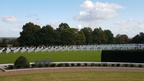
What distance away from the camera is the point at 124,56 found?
899 inches

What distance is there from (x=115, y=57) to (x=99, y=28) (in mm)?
56351

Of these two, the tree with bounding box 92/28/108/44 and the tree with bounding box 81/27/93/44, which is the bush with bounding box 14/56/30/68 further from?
the tree with bounding box 92/28/108/44

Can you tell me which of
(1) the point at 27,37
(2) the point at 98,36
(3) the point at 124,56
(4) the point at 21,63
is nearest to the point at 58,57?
(3) the point at 124,56

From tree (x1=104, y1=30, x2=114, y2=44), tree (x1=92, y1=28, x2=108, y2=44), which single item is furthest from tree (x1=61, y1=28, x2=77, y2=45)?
tree (x1=104, y1=30, x2=114, y2=44)

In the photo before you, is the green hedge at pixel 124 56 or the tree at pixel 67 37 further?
the tree at pixel 67 37

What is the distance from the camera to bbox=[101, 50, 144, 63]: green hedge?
868 inches

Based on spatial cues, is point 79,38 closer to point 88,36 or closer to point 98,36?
point 88,36

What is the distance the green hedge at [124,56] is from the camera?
2205cm

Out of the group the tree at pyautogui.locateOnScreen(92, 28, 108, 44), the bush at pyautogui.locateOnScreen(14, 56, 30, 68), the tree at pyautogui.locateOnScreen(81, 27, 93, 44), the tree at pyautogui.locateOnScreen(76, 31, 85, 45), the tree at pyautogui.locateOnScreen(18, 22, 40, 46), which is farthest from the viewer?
the tree at pyautogui.locateOnScreen(92, 28, 108, 44)

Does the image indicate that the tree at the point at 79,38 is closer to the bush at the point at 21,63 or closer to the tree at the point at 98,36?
the tree at the point at 98,36

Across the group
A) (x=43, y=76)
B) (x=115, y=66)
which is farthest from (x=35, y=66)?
(x=115, y=66)

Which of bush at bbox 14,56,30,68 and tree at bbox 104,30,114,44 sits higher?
tree at bbox 104,30,114,44

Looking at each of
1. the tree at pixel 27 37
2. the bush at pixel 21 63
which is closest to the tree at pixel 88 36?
the tree at pixel 27 37

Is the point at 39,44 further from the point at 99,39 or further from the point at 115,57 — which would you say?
the point at 115,57
